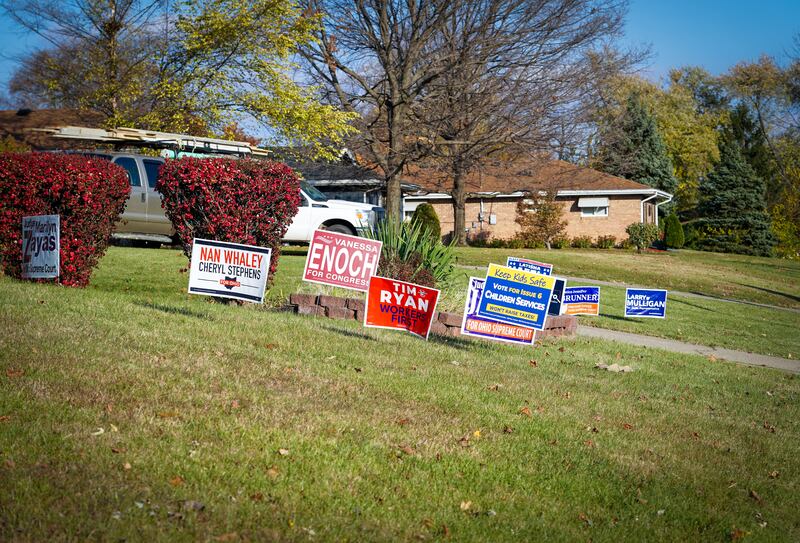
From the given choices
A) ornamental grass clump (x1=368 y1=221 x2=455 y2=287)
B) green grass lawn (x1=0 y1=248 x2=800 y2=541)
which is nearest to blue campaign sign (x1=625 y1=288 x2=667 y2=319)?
ornamental grass clump (x1=368 y1=221 x2=455 y2=287)

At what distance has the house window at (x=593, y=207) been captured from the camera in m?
43.2

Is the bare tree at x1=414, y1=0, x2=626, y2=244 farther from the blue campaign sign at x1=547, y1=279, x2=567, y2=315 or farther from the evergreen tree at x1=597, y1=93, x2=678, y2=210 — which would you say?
the evergreen tree at x1=597, y1=93, x2=678, y2=210

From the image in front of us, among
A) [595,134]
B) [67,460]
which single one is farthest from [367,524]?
[595,134]

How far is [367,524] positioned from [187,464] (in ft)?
3.44

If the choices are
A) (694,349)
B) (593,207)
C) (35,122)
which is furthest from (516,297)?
(593,207)

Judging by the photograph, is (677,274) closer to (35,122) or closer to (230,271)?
(230,271)

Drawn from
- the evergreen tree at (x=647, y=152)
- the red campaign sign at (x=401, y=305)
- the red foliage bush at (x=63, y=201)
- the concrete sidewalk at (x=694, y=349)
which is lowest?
the concrete sidewalk at (x=694, y=349)

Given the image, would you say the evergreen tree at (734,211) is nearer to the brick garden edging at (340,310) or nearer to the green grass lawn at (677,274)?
the green grass lawn at (677,274)

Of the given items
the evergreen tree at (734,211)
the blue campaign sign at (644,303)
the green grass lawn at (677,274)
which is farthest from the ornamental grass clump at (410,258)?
the evergreen tree at (734,211)

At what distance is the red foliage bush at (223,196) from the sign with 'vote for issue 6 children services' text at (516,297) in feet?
10.8

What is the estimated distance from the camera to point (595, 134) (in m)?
28.1

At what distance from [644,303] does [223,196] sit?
884 cm

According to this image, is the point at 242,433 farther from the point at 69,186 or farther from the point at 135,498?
the point at 69,186

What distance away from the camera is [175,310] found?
9203mm
